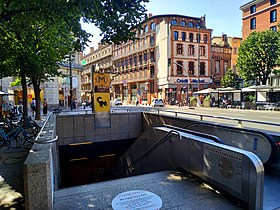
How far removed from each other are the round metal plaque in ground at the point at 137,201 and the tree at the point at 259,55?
99.7ft

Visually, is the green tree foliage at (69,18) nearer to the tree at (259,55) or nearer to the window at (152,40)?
the tree at (259,55)

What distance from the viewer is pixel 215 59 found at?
49.8 meters

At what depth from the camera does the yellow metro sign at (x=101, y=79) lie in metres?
11.2

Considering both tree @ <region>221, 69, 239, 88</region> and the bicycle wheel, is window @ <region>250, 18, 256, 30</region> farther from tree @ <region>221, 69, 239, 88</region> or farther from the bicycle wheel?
the bicycle wheel

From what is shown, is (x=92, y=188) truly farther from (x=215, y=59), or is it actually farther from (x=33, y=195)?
(x=215, y=59)

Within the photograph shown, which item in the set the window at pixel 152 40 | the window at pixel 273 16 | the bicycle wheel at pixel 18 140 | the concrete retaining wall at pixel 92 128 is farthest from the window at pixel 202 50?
the bicycle wheel at pixel 18 140

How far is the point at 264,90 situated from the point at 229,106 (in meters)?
5.28

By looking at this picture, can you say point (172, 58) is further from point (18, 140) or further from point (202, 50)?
point (18, 140)

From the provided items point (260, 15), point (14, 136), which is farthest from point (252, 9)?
point (14, 136)

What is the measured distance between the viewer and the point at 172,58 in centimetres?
4275

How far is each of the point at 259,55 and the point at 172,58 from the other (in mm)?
17185

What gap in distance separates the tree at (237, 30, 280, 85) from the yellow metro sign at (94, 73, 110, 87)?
25.2m

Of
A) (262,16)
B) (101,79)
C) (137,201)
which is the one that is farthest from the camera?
(262,16)

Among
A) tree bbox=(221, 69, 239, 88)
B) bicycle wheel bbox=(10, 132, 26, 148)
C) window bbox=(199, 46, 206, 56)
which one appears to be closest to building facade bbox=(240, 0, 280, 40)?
window bbox=(199, 46, 206, 56)
